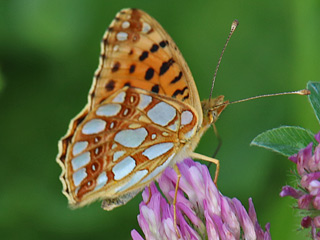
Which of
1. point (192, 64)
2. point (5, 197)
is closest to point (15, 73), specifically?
point (5, 197)

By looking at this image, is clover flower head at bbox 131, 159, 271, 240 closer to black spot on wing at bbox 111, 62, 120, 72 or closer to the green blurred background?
black spot on wing at bbox 111, 62, 120, 72

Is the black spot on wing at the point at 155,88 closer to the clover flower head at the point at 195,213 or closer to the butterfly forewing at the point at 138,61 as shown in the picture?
the butterfly forewing at the point at 138,61

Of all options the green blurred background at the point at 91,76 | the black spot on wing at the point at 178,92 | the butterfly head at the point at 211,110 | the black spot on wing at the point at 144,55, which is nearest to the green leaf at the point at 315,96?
the butterfly head at the point at 211,110

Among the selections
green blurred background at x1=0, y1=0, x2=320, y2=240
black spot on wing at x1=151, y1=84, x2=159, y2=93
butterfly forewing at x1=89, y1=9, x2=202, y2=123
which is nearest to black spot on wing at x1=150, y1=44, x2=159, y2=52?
butterfly forewing at x1=89, y1=9, x2=202, y2=123

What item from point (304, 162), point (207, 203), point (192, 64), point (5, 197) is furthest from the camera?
point (192, 64)

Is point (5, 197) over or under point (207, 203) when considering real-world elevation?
under

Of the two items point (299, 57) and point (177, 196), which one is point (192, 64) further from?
point (177, 196)
